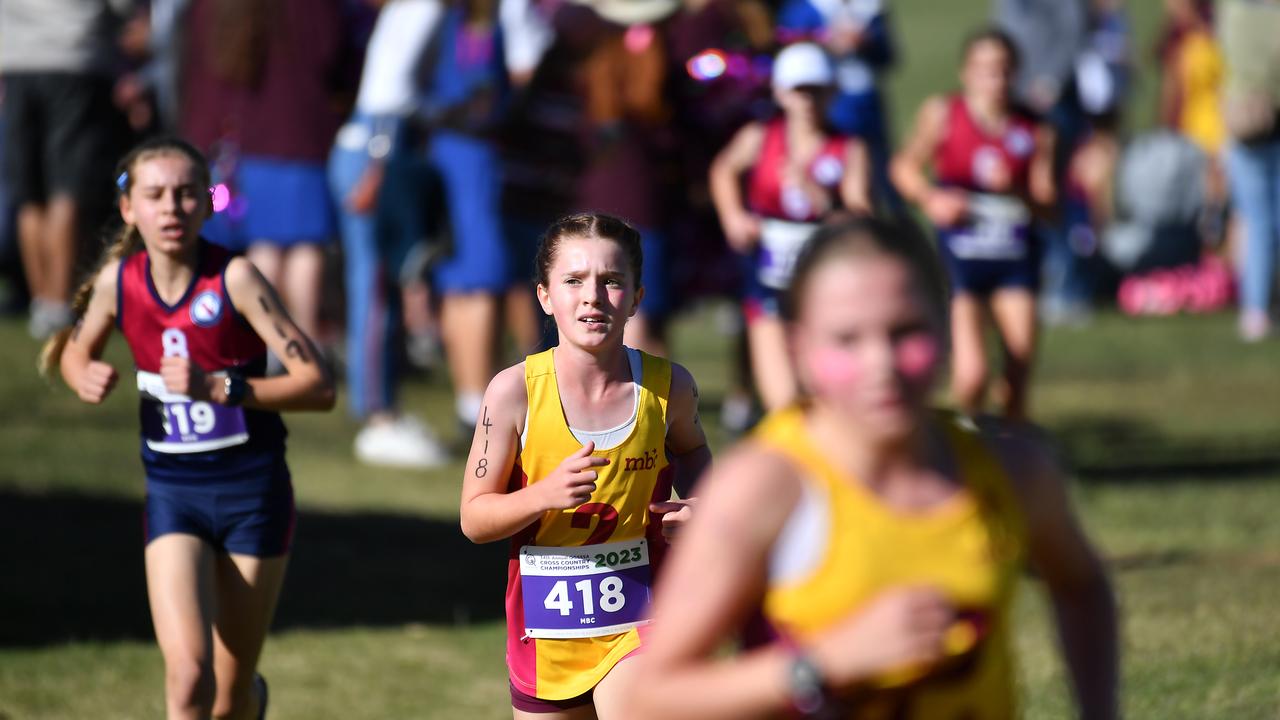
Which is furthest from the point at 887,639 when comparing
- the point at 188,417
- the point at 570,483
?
the point at 188,417

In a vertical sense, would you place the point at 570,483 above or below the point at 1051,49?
below

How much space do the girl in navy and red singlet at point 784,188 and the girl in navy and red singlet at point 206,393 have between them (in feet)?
12.1

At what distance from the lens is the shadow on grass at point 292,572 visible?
692 centimetres

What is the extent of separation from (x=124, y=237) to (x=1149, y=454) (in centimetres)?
706

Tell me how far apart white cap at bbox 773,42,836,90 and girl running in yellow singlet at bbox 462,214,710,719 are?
4.11 metres

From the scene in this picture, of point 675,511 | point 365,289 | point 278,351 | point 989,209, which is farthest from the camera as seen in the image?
point 365,289

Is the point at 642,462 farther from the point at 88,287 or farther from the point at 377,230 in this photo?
the point at 377,230

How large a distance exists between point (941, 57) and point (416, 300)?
20340mm

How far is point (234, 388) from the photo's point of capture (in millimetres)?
4836

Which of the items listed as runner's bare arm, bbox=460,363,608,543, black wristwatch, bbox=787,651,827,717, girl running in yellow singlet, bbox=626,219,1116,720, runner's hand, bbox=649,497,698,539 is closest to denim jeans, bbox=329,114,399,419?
runner's bare arm, bbox=460,363,608,543

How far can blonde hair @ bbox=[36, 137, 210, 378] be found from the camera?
504 centimetres

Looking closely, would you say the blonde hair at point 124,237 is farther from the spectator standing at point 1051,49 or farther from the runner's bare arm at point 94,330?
the spectator standing at point 1051,49

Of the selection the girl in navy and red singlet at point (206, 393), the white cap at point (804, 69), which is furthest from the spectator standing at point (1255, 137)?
the girl in navy and red singlet at point (206, 393)

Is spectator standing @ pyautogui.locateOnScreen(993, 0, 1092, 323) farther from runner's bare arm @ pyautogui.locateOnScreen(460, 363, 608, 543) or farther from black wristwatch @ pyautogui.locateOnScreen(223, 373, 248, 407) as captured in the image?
runner's bare arm @ pyautogui.locateOnScreen(460, 363, 608, 543)
